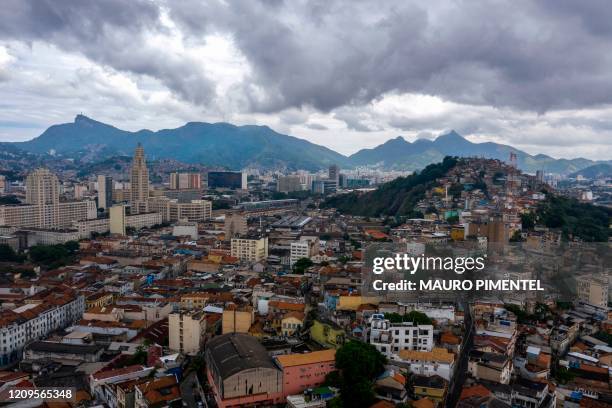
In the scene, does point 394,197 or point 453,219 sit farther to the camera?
point 394,197

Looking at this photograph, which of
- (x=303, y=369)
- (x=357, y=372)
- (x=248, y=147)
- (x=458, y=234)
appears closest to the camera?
(x=357, y=372)

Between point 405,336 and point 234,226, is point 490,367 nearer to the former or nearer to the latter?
point 405,336

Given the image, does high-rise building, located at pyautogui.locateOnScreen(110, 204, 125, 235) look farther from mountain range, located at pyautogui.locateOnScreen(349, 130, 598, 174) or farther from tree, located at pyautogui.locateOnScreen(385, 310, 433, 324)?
mountain range, located at pyautogui.locateOnScreen(349, 130, 598, 174)

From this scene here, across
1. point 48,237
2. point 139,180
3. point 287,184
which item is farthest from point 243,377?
point 287,184

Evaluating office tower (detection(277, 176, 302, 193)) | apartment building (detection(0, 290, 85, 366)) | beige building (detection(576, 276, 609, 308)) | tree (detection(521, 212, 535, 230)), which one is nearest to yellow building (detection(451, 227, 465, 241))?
tree (detection(521, 212, 535, 230))

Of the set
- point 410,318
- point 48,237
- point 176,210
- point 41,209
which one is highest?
point 41,209

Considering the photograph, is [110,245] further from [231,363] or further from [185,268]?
[231,363]

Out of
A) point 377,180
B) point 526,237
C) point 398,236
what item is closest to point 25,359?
point 398,236
